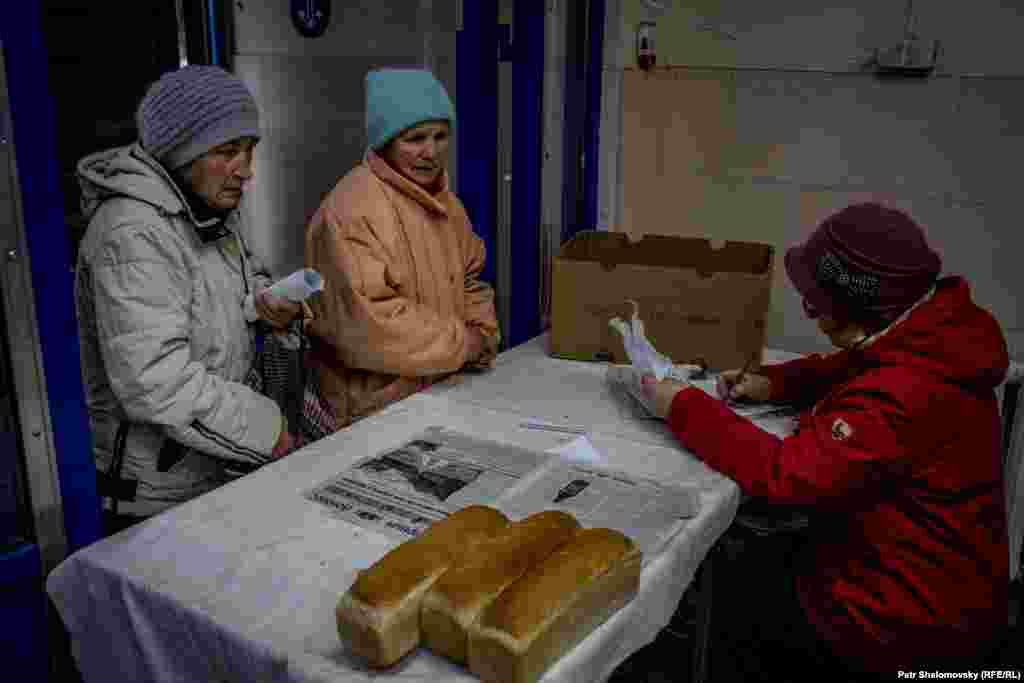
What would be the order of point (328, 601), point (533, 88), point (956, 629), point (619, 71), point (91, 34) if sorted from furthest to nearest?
1. point (619, 71)
2. point (533, 88)
3. point (91, 34)
4. point (956, 629)
5. point (328, 601)

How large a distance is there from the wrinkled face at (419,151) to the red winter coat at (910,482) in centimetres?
104

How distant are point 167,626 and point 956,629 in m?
1.41

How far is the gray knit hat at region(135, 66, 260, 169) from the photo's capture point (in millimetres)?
1660

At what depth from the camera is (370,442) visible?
183cm

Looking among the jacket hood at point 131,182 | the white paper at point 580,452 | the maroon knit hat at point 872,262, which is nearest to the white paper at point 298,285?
the jacket hood at point 131,182

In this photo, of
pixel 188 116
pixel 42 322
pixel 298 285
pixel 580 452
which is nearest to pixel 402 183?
pixel 298 285

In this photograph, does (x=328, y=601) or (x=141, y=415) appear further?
(x=141, y=415)

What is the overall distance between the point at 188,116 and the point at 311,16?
1.40 metres

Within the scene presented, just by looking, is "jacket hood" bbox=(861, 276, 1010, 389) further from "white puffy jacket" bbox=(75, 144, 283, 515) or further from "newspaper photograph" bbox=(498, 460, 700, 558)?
"white puffy jacket" bbox=(75, 144, 283, 515)

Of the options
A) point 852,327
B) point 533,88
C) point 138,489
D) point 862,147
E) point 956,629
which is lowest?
point 956,629

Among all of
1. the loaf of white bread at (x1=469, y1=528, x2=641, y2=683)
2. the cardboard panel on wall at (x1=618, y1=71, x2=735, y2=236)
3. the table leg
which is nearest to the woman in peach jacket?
the table leg

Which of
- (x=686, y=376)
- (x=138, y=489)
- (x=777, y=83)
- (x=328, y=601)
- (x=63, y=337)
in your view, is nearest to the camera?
(x=328, y=601)

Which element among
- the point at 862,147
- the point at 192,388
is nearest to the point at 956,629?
the point at 192,388

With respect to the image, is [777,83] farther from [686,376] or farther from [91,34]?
[91,34]
